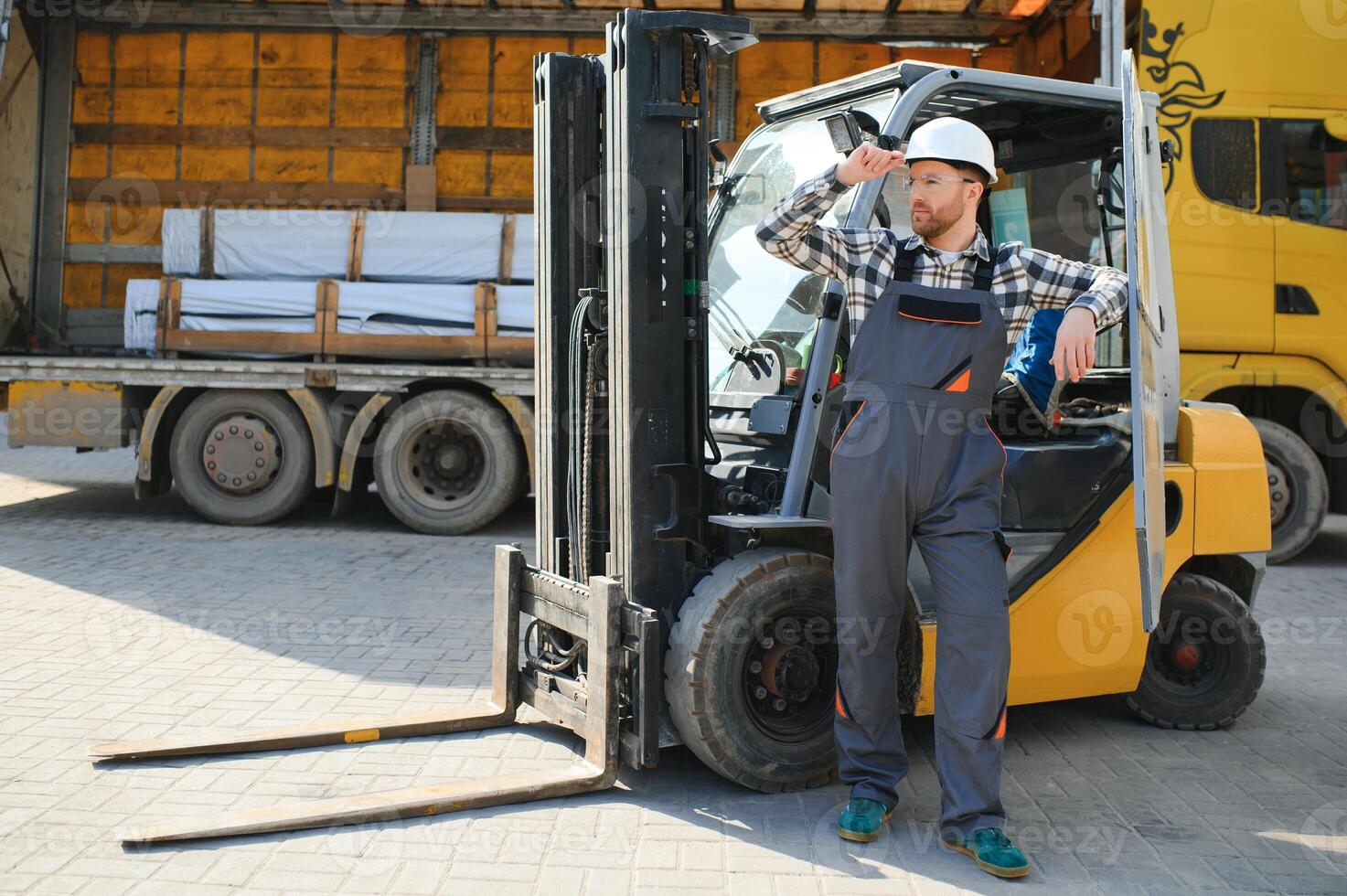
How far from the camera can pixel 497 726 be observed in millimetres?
4465

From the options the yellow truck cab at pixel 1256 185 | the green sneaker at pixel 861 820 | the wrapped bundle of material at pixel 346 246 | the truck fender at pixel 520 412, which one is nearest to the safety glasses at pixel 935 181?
the green sneaker at pixel 861 820

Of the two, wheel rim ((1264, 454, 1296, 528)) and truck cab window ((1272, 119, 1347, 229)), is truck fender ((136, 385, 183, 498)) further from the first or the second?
truck cab window ((1272, 119, 1347, 229))

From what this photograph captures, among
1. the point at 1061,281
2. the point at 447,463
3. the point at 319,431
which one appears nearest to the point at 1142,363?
the point at 1061,281

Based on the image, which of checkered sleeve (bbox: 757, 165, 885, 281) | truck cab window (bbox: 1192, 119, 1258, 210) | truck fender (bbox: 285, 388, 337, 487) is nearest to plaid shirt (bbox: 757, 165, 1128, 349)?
checkered sleeve (bbox: 757, 165, 885, 281)

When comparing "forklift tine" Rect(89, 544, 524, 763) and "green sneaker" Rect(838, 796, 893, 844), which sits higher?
"forklift tine" Rect(89, 544, 524, 763)

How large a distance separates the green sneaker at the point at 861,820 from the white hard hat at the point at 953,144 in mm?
1835

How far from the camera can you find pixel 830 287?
396cm

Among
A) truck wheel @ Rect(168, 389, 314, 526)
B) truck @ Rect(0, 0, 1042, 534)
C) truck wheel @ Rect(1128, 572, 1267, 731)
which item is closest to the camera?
truck wheel @ Rect(1128, 572, 1267, 731)

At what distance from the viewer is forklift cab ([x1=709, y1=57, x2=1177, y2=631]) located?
3859 millimetres

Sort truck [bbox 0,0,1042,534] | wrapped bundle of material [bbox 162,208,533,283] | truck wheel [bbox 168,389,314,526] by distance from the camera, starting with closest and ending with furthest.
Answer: truck wheel [bbox 168,389,314,526] < wrapped bundle of material [bbox 162,208,533,283] < truck [bbox 0,0,1042,534]

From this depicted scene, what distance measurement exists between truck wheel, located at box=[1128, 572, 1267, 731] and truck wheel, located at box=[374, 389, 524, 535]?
18.0ft

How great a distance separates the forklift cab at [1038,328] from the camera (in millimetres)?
3859

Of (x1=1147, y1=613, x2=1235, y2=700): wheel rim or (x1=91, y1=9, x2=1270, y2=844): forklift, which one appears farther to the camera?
(x1=1147, y1=613, x2=1235, y2=700): wheel rim

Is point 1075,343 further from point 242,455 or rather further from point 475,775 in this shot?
point 242,455
